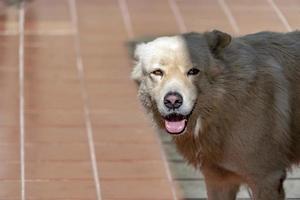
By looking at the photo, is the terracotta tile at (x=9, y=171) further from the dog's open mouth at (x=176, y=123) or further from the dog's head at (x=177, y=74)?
the dog's open mouth at (x=176, y=123)

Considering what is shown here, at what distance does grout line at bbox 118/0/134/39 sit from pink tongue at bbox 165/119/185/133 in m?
3.72

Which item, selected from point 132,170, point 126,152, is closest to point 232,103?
point 132,170

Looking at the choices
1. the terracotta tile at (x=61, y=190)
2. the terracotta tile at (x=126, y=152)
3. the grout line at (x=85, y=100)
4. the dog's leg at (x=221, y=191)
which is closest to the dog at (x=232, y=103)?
the dog's leg at (x=221, y=191)

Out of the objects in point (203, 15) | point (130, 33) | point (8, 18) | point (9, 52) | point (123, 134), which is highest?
point (8, 18)

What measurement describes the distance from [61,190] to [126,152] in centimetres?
77

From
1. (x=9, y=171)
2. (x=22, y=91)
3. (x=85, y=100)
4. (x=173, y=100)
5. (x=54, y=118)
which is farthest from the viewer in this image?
(x=22, y=91)

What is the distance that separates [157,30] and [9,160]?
2770 mm

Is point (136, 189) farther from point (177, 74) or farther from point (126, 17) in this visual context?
point (126, 17)

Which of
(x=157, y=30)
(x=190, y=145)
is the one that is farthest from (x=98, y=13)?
(x=190, y=145)

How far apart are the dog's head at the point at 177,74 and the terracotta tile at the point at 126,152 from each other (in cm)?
145

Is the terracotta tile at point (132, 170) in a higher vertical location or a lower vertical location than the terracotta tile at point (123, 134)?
lower

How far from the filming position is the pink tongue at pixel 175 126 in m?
5.16

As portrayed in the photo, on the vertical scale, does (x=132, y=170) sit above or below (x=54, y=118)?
below

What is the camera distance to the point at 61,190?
20.6ft
